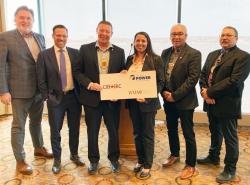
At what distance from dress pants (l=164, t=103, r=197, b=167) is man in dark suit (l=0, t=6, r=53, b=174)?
50.7 inches

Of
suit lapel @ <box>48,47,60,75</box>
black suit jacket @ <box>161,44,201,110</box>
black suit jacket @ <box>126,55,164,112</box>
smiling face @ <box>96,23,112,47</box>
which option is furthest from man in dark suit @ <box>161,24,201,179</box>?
suit lapel @ <box>48,47,60,75</box>

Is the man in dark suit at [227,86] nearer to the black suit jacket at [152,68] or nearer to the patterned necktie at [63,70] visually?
the black suit jacket at [152,68]

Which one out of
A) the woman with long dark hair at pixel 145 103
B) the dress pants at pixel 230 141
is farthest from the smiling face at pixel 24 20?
Answer: the dress pants at pixel 230 141

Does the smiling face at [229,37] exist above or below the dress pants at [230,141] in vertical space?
above

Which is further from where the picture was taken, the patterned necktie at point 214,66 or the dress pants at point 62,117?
the dress pants at point 62,117

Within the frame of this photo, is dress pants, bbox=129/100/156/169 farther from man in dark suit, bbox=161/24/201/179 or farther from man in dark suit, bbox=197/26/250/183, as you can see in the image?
man in dark suit, bbox=197/26/250/183

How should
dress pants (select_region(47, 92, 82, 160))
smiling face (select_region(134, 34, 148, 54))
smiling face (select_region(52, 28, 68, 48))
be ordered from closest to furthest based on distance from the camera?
1. smiling face (select_region(134, 34, 148, 54))
2. smiling face (select_region(52, 28, 68, 48))
3. dress pants (select_region(47, 92, 82, 160))

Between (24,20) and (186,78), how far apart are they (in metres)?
1.50

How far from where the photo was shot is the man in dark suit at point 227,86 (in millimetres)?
2188

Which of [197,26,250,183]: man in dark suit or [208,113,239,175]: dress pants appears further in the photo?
[208,113,239,175]: dress pants

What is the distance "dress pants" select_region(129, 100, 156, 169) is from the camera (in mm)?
2368

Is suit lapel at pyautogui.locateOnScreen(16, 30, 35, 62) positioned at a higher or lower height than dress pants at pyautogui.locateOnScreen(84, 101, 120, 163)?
higher

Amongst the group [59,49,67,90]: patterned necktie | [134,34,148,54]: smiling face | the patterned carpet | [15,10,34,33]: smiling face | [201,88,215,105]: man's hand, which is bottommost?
the patterned carpet

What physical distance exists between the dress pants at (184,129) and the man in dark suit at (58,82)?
0.87m
